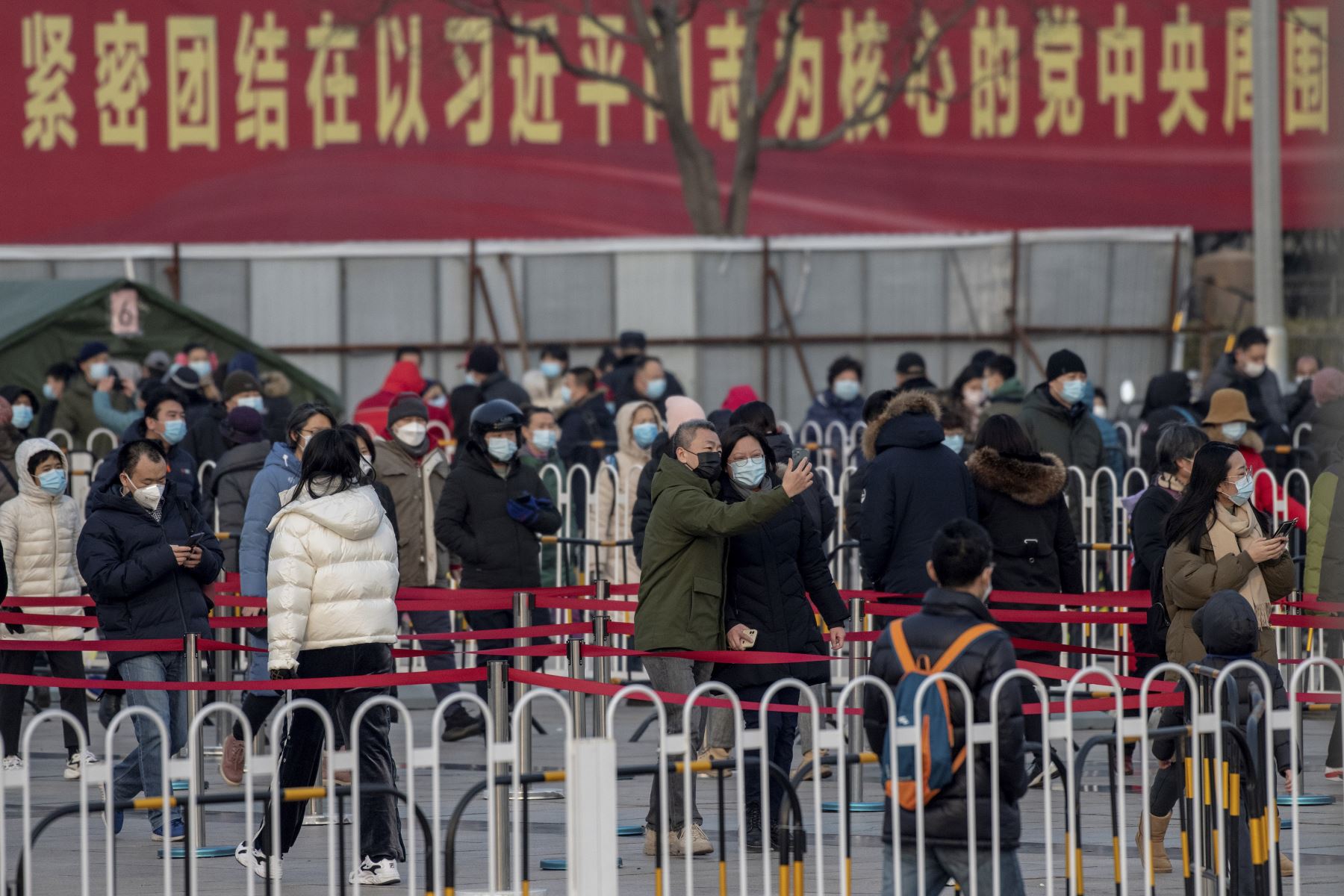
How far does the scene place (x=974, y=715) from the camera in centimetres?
643

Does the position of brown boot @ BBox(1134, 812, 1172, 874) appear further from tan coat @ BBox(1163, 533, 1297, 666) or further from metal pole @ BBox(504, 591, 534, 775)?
metal pole @ BBox(504, 591, 534, 775)

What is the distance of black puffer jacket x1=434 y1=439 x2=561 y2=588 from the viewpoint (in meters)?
11.2

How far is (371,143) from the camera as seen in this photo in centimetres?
2688

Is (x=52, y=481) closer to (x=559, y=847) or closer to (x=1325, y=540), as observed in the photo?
(x=559, y=847)

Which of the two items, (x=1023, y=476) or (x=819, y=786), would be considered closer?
(x=819, y=786)

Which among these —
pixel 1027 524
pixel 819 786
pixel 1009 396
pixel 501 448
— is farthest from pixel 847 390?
pixel 819 786

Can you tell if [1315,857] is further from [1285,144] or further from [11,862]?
[1285,144]

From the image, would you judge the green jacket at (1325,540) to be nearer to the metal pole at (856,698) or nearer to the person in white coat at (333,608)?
the metal pole at (856,698)

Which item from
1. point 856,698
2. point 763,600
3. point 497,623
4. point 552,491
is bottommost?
point 856,698

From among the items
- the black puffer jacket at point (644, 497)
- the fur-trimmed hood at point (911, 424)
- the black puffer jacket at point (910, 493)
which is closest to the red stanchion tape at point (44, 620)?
the black puffer jacket at point (644, 497)

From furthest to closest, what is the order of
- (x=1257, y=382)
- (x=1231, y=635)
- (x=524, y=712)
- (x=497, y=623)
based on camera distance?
(x=1257, y=382), (x=497, y=623), (x=524, y=712), (x=1231, y=635)

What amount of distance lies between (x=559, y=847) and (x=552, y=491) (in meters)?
4.96

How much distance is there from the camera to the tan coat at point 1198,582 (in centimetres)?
830

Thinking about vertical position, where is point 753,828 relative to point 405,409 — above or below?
below
